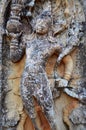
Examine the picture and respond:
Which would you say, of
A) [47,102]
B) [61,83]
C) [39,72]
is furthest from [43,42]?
[47,102]

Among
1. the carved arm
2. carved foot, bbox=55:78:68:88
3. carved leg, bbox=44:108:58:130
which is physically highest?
the carved arm

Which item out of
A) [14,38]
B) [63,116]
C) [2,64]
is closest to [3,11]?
[14,38]

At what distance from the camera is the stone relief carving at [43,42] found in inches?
126

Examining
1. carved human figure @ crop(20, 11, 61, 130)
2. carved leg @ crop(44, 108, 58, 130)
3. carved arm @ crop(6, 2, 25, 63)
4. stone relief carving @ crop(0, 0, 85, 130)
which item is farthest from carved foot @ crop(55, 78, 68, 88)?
carved arm @ crop(6, 2, 25, 63)

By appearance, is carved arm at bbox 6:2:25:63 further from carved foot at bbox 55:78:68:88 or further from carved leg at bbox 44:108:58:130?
carved leg at bbox 44:108:58:130

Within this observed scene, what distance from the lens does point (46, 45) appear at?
3.32 m

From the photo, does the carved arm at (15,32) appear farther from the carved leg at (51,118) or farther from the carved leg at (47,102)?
the carved leg at (51,118)

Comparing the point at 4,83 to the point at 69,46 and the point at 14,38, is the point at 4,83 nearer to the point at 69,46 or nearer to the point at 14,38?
the point at 14,38

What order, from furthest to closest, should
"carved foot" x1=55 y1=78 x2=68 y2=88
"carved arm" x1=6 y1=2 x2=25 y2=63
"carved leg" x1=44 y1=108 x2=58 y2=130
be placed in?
"carved arm" x1=6 y1=2 x2=25 y2=63 → "carved foot" x1=55 y1=78 x2=68 y2=88 → "carved leg" x1=44 y1=108 x2=58 y2=130

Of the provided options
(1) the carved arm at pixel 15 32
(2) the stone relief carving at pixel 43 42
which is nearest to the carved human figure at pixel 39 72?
(2) the stone relief carving at pixel 43 42

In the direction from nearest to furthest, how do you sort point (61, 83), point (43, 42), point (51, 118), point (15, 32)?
point (51, 118)
point (61, 83)
point (43, 42)
point (15, 32)

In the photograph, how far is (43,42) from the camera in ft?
11.0

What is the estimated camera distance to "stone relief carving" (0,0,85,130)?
10.5ft

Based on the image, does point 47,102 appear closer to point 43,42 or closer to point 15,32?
point 43,42
